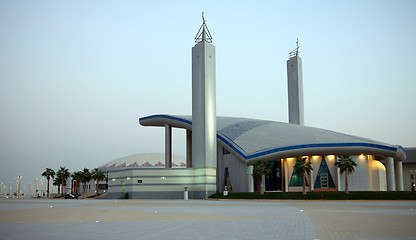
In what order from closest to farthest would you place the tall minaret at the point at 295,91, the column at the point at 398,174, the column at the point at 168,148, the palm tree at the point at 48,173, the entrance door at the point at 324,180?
the column at the point at 398,174
the entrance door at the point at 324,180
the column at the point at 168,148
the tall minaret at the point at 295,91
the palm tree at the point at 48,173

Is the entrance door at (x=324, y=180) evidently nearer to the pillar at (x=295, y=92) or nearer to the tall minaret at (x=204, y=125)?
the tall minaret at (x=204, y=125)

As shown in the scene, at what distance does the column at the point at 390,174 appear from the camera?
2810 inches

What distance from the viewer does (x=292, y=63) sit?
10225 cm

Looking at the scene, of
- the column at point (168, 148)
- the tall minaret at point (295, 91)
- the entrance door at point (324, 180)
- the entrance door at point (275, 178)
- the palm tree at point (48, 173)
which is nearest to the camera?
the entrance door at point (324, 180)

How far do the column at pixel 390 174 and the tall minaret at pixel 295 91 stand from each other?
89.3 feet

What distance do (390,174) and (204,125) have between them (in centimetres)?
3290

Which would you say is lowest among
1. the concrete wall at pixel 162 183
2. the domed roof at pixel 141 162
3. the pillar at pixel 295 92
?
the concrete wall at pixel 162 183

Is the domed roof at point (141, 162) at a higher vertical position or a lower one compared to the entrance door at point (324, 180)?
higher

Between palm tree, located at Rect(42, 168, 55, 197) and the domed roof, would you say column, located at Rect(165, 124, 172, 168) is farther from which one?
palm tree, located at Rect(42, 168, 55, 197)

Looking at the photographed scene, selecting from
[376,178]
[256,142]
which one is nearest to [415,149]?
[376,178]

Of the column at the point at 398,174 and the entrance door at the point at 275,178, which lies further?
the entrance door at the point at 275,178

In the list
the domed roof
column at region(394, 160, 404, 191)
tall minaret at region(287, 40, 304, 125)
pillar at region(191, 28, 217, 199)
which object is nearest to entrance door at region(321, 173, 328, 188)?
column at region(394, 160, 404, 191)

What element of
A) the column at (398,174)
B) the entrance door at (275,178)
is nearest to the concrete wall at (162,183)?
the entrance door at (275,178)

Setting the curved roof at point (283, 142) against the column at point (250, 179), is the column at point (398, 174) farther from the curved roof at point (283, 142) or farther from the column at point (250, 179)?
the column at point (250, 179)
